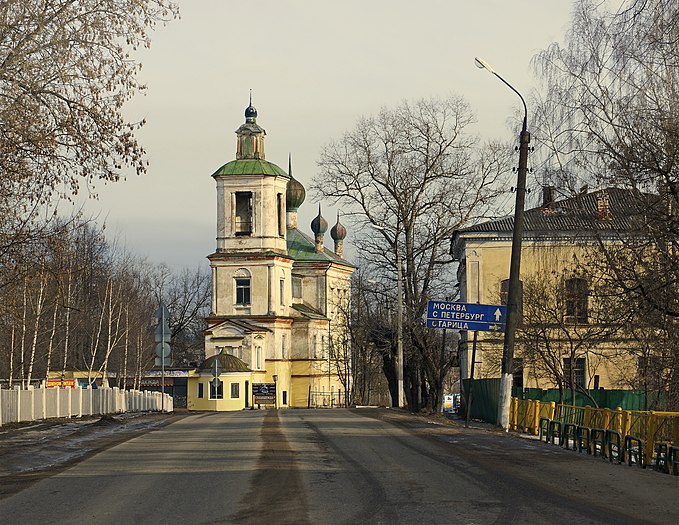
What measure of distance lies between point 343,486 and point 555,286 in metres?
31.3

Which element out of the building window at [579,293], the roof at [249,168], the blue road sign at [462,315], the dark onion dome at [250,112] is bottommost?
the blue road sign at [462,315]

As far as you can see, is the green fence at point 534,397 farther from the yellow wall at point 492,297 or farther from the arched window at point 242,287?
the arched window at point 242,287

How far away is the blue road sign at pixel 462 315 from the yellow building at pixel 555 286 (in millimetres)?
2219

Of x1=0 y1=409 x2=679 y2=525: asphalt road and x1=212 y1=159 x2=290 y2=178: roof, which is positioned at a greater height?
x1=212 y1=159 x2=290 y2=178: roof

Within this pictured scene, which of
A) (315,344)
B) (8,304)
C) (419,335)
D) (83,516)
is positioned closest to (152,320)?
(315,344)

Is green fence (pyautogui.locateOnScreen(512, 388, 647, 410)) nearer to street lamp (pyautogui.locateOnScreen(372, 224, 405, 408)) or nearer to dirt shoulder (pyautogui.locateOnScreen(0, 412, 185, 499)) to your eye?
street lamp (pyautogui.locateOnScreen(372, 224, 405, 408))

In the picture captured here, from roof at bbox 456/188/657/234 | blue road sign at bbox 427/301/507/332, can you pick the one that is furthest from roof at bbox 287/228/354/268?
roof at bbox 456/188/657/234

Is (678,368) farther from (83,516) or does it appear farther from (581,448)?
(83,516)

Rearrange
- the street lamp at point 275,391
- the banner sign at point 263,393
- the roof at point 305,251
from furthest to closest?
the roof at point 305,251 → the street lamp at point 275,391 → the banner sign at point 263,393

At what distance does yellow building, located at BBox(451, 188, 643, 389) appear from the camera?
2664 cm

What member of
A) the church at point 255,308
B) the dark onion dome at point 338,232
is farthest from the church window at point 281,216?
the dark onion dome at point 338,232

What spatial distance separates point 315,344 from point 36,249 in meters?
81.8

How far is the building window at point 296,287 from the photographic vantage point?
111375mm

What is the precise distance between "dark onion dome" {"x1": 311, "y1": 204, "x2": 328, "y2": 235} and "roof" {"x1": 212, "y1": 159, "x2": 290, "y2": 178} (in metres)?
20.6
